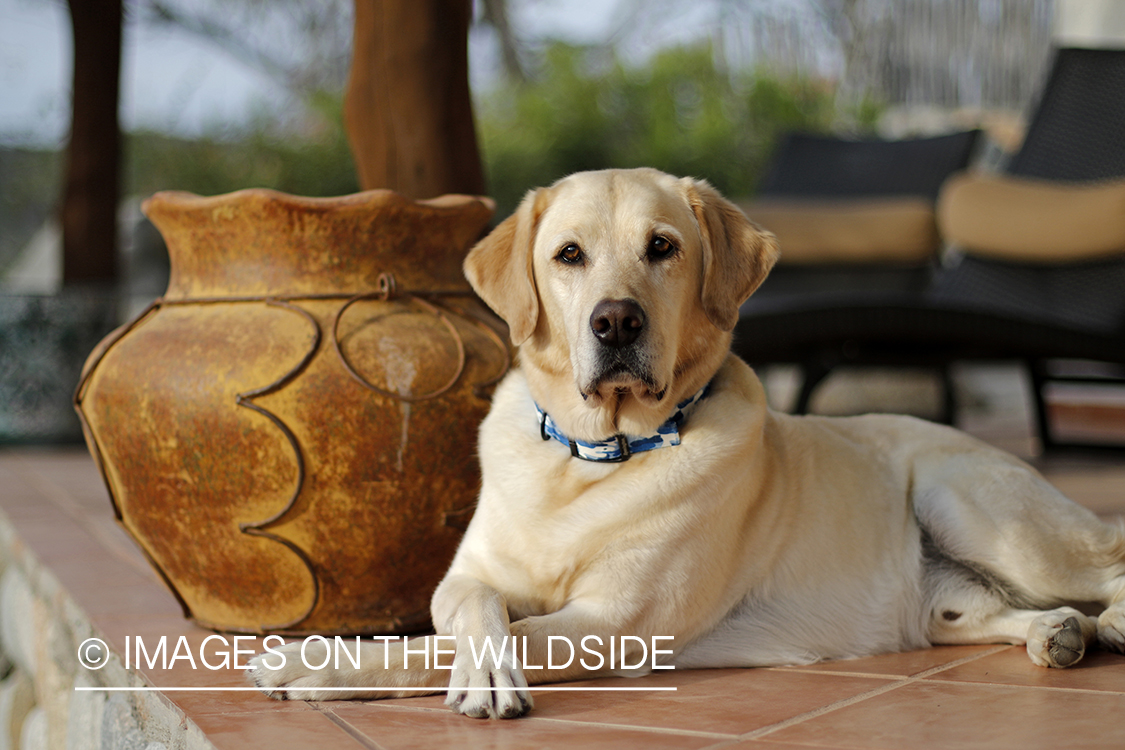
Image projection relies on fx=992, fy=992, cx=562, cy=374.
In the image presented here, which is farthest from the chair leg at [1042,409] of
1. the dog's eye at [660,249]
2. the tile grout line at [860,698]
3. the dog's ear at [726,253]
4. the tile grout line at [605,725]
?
the tile grout line at [605,725]

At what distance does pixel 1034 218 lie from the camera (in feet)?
15.9

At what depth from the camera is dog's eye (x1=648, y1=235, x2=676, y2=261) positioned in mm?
2029

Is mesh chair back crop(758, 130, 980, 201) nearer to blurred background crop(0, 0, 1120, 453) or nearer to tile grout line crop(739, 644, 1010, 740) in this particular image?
blurred background crop(0, 0, 1120, 453)

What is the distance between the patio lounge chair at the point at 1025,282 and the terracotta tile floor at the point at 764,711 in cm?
187

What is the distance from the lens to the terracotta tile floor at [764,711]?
60.0 inches

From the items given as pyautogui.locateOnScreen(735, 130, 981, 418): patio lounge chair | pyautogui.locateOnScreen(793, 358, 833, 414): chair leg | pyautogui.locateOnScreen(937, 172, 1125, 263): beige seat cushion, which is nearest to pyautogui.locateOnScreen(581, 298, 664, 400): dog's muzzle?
pyautogui.locateOnScreen(735, 130, 981, 418): patio lounge chair

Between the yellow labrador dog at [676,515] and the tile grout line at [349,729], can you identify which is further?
the yellow labrador dog at [676,515]

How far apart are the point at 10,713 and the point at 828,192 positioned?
517 centimetres

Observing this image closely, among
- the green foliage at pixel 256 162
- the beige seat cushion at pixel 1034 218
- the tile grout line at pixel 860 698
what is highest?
the green foliage at pixel 256 162

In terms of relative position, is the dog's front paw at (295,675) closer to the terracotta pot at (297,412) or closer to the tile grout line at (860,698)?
the terracotta pot at (297,412)

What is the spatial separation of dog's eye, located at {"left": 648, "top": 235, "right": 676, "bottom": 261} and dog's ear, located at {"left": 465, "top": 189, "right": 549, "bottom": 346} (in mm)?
260

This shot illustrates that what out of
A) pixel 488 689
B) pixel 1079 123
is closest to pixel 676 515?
pixel 488 689

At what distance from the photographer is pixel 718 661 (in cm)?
200

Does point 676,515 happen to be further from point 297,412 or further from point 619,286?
point 297,412
